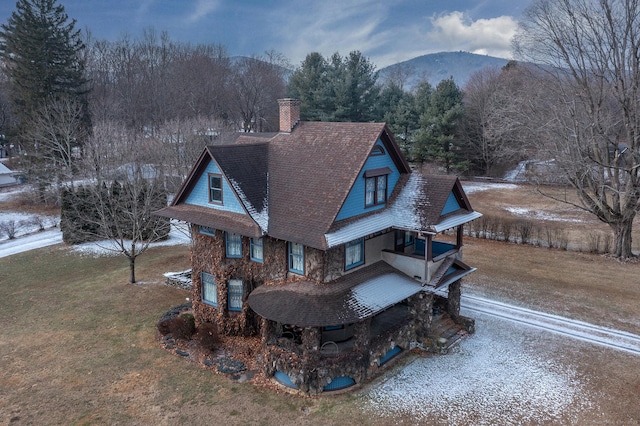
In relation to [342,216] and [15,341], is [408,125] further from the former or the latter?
[15,341]

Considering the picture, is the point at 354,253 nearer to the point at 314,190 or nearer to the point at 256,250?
the point at 314,190

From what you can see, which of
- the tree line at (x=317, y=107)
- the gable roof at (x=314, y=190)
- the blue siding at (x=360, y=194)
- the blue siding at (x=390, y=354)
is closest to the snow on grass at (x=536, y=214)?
the tree line at (x=317, y=107)

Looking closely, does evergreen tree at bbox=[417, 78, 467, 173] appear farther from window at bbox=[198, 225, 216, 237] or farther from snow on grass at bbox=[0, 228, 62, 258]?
snow on grass at bbox=[0, 228, 62, 258]

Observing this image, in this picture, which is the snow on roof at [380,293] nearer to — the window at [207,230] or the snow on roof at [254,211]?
the snow on roof at [254,211]

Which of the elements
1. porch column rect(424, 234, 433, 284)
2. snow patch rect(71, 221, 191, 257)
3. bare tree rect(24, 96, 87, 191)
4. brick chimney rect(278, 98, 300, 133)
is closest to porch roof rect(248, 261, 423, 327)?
porch column rect(424, 234, 433, 284)

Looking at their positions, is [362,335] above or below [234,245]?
below

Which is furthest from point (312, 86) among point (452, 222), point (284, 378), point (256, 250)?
point (284, 378)

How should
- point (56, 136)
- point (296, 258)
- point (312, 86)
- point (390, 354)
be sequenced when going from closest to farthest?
1. point (296, 258)
2. point (390, 354)
3. point (56, 136)
4. point (312, 86)

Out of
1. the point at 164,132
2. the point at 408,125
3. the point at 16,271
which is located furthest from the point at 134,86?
the point at 16,271
